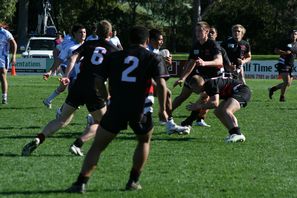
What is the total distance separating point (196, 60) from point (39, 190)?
4636mm

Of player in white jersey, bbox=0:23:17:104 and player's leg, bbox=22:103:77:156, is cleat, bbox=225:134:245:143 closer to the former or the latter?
player's leg, bbox=22:103:77:156

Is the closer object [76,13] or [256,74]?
[256,74]

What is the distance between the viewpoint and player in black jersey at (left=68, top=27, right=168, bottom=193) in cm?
800

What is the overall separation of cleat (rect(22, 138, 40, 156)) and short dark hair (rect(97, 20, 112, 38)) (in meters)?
1.66

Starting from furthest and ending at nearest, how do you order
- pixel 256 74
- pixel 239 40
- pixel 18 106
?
pixel 256 74, pixel 18 106, pixel 239 40

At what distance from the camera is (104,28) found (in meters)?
10.1

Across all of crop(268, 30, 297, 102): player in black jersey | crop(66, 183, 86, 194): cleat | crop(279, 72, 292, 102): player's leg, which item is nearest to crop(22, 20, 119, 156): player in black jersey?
crop(66, 183, 86, 194): cleat

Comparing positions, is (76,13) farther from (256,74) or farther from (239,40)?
(239,40)

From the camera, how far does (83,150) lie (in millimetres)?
11281

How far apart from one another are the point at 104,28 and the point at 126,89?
2218 millimetres

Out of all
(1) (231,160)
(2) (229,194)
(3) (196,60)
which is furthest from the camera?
(3) (196,60)

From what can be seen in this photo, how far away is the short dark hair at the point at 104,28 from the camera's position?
394 inches

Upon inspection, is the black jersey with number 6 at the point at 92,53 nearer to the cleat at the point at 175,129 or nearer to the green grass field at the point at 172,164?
the green grass field at the point at 172,164

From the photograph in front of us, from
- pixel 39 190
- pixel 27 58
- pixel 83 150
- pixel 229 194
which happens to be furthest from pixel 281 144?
pixel 27 58
